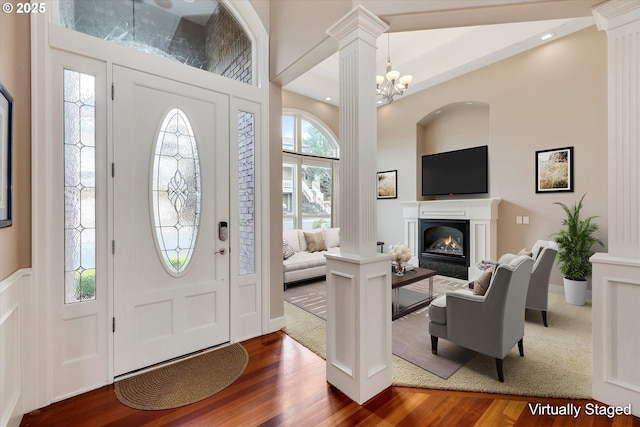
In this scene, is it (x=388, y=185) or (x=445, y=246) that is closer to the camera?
(x=445, y=246)

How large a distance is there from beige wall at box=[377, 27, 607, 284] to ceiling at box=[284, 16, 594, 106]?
23 centimetres

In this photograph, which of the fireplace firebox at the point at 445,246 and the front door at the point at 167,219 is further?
the fireplace firebox at the point at 445,246

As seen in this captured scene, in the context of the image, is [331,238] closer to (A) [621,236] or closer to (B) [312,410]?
(B) [312,410]

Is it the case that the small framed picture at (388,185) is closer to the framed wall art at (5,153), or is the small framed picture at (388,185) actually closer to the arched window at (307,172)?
the arched window at (307,172)

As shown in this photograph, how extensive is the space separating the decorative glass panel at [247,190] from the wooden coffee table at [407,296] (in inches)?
67.6

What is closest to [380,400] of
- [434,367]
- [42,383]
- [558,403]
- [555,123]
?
[434,367]

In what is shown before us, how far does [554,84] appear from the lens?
4.41m

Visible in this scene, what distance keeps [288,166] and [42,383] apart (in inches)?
204

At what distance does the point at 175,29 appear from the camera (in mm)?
2701

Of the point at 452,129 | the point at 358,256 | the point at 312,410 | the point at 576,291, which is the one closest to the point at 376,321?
the point at 358,256

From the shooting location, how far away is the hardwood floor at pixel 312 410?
1.80 m

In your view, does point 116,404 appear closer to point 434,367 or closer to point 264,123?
point 434,367

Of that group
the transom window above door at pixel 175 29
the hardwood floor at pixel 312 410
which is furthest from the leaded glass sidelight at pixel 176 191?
the hardwood floor at pixel 312 410

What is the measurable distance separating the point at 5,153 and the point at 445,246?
20.2 feet
